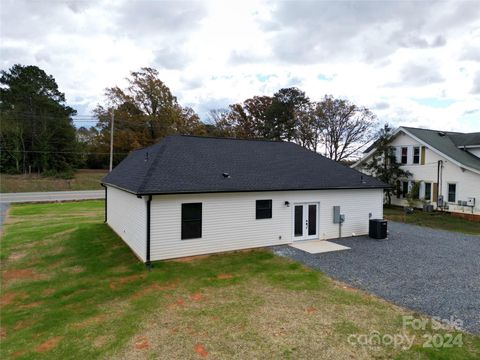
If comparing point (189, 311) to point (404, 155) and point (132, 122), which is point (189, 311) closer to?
point (404, 155)

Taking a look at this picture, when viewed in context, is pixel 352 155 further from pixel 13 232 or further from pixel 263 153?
pixel 13 232

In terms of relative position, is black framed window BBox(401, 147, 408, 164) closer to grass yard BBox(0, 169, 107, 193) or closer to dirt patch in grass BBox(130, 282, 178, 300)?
dirt patch in grass BBox(130, 282, 178, 300)

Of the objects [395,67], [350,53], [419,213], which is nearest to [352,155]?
[419,213]

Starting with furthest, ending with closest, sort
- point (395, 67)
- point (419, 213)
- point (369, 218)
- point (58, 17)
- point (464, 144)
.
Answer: point (464, 144), point (419, 213), point (395, 67), point (369, 218), point (58, 17)

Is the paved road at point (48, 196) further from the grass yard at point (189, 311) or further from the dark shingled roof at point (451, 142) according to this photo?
the dark shingled roof at point (451, 142)

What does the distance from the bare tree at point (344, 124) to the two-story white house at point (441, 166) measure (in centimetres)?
883

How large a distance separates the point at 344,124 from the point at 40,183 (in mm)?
37382

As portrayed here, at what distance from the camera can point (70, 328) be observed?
242 inches

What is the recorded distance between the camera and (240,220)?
11883 millimetres

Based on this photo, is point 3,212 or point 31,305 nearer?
point 31,305

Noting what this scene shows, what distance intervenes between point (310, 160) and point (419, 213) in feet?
38.2

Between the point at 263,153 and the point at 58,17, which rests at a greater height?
the point at 58,17

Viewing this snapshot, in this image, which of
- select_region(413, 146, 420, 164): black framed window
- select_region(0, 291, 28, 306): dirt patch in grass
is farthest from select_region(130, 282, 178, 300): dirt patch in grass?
select_region(413, 146, 420, 164): black framed window

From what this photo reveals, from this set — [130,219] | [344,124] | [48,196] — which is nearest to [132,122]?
[48,196]
